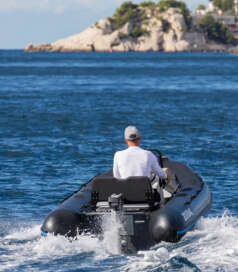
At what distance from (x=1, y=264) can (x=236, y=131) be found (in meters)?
18.7

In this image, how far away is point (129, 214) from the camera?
1030cm

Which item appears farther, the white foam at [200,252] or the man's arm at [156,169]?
the man's arm at [156,169]

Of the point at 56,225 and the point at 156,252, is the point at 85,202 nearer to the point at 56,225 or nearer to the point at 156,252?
the point at 56,225

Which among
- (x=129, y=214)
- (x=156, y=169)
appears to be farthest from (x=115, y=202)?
(x=156, y=169)

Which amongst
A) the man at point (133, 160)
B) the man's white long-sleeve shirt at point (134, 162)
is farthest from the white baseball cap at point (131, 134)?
the man's white long-sleeve shirt at point (134, 162)

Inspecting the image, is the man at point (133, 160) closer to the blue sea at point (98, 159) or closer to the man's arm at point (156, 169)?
the man's arm at point (156, 169)

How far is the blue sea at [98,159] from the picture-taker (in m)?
10.1

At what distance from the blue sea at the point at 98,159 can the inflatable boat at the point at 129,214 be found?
0.19 m

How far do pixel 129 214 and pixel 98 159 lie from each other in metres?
10.2

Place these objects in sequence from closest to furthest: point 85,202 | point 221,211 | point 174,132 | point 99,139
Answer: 1. point 85,202
2. point 221,211
3. point 99,139
4. point 174,132

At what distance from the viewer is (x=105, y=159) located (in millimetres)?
20500

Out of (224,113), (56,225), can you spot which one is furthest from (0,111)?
(56,225)

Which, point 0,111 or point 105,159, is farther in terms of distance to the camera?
point 0,111

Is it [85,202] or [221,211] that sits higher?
[85,202]
